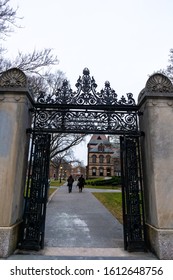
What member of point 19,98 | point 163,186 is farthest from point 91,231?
point 19,98

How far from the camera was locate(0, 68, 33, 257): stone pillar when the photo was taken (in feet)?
12.9

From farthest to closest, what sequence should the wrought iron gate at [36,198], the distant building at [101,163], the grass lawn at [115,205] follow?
the distant building at [101,163] → the grass lawn at [115,205] → the wrought iron gate at [36,198]

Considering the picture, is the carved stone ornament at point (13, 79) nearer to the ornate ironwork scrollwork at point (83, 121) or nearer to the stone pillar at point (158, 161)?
the ornate ironwork scrollwork at point (83, 121)

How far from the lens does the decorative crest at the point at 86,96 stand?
511 centimetres

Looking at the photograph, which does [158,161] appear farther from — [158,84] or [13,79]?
[13,79]

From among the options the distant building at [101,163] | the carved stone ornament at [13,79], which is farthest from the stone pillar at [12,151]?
the distant building at [101,163]

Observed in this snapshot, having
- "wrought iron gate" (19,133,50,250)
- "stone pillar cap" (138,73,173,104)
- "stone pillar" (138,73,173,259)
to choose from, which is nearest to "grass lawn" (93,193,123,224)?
"stone pillar" (138,73,173,259)

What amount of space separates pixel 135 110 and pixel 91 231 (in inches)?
161

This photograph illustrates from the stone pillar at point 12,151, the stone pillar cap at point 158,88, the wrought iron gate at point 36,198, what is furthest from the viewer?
the stone pillar cap at point 158,88

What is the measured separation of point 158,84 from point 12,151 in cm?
389

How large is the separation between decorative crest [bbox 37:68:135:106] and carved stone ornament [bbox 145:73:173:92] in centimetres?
62

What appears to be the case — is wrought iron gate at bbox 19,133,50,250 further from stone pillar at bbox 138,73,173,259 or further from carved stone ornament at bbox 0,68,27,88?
stone pillar at bbox 138,73,173,259

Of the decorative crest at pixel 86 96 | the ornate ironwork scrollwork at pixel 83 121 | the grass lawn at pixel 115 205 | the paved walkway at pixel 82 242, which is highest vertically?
the decorative crest at pixel 86 96

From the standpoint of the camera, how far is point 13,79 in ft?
15.4
